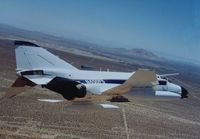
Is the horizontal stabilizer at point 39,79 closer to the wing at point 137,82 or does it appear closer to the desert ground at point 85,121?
the desert ground at point 85,121

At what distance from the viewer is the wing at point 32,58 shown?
4072 cm

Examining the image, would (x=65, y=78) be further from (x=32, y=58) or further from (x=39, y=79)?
(x=32, y=58)

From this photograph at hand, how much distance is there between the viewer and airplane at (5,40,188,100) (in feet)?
132

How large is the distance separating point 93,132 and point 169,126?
18330mm

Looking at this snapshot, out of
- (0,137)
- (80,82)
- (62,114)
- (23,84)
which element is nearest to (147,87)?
(80,82)

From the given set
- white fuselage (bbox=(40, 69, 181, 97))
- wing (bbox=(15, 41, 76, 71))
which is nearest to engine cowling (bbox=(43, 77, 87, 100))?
white fuselage (bbox=(40, 69, 181, 97))

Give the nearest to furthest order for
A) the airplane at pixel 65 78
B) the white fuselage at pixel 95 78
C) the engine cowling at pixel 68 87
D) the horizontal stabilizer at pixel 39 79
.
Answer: the horizontal stabilizer at pixel 39 79 < the airplane at pixel 65 78 < the engine cowling at pixel 68 87 < the white fuselage at pixel 95 78

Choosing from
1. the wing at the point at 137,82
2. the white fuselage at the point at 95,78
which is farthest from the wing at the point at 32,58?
the wing at the point at 137,82

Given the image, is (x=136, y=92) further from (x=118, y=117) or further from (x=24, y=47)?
(x=118, y=117)

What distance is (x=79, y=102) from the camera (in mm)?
44031

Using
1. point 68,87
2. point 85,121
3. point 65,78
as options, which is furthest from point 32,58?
point 85,121

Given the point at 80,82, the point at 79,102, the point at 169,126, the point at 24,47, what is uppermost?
the point at 24,47

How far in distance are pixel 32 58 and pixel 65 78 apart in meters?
4.21

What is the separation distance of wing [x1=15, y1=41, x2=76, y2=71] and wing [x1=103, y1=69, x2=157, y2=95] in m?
6.74
